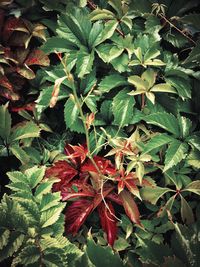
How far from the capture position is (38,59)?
170cm

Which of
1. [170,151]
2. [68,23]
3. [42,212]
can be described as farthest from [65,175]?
[68,23]

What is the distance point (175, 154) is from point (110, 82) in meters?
0.43

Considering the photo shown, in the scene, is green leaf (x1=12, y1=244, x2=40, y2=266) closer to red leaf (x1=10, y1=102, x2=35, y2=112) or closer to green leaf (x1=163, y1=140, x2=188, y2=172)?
green leaf (x1=163, y1=140, x2=188, y2=172)

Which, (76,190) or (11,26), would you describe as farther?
(11,26)

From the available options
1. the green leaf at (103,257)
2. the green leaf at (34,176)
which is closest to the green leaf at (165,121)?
the green leaf at (34,176)

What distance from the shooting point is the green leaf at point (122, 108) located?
1559 mm

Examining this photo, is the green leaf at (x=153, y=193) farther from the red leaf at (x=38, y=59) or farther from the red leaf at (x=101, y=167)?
the red leaf at (x=38, y=59)

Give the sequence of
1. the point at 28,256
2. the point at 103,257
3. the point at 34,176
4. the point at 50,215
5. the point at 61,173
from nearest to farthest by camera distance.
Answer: the point at 103,257
the point at 28,256
the point at 50,215
the point at 34,176
the point at 61,173

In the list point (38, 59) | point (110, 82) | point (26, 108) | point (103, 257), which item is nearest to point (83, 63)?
point (110, 82)

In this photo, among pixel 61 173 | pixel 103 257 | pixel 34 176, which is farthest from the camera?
pixel 61 173

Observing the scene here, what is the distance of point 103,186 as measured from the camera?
150 cm

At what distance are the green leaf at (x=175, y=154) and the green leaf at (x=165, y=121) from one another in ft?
0.18

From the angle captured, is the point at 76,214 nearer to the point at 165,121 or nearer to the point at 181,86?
the point at 165,121

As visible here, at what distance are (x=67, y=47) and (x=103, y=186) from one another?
652 mm
